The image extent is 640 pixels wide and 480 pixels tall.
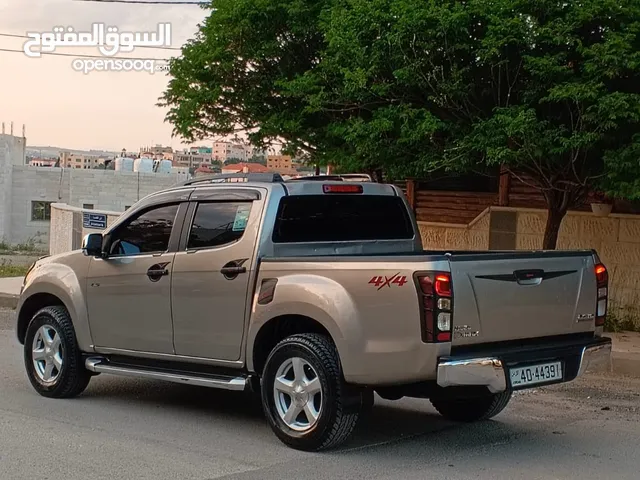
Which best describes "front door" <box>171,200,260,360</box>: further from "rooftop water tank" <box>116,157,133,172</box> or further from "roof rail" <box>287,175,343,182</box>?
"rooftop water tank" <box>116,157,133,172</box>

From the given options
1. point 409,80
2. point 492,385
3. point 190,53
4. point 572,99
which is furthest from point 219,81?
point 492,385

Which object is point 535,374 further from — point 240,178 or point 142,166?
point 142,166

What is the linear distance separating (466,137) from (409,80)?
94 centimetres

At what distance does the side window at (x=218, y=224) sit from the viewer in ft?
23.5

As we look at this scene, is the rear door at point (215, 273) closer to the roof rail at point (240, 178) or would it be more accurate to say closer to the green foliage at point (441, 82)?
the roof rail at point (240, 178)

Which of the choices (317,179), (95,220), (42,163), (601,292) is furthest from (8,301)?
(42,163)

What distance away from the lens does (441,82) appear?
11.0m

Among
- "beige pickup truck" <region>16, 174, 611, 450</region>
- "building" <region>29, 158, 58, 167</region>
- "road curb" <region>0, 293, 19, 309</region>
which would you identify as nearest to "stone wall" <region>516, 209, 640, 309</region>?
"beige pickup truck" <region>16, 174, 611, 450</region>

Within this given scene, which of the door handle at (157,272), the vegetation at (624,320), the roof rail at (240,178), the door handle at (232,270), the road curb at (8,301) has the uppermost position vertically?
the roof rail at (240,178)

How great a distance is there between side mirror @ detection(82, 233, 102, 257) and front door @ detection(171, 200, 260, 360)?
0.91m

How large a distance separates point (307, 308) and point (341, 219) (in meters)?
1.31

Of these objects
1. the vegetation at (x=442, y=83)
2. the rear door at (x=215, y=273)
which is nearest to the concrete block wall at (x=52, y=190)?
the vegetation at (x=442, y=83)

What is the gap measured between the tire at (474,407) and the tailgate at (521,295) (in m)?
1.06

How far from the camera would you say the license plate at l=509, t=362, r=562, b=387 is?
6.18m
